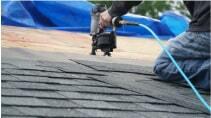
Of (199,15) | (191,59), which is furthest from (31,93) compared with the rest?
(191,59)

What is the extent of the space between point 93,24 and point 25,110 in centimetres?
214

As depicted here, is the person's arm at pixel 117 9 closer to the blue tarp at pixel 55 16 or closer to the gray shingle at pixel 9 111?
the gray shingle at pixel 9 111

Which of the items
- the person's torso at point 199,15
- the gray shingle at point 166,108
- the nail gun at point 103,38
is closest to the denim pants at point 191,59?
the person's torso at point 199,15

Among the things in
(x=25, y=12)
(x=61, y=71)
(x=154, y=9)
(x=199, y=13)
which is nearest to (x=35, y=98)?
(x=61, y=71)

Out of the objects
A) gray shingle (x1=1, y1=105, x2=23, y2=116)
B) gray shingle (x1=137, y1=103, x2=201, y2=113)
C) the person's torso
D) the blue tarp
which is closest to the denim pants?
the person's torso

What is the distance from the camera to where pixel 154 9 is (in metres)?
27.2

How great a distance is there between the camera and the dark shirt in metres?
2.94

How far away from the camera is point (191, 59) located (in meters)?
3.31

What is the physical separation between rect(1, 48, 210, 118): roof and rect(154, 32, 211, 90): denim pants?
0.26 ft

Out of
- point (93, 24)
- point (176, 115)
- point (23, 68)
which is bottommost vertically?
point (176, 115)

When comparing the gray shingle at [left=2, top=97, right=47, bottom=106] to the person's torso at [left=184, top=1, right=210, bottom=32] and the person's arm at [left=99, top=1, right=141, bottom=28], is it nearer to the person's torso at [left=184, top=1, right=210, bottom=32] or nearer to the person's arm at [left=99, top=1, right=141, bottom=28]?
the person's arm at [left=99, top=1, right=141, bottom=28]

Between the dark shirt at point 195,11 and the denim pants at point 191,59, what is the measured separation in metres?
0.05

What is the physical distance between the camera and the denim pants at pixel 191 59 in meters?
3.18

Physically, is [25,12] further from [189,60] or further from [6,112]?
[6,112]
